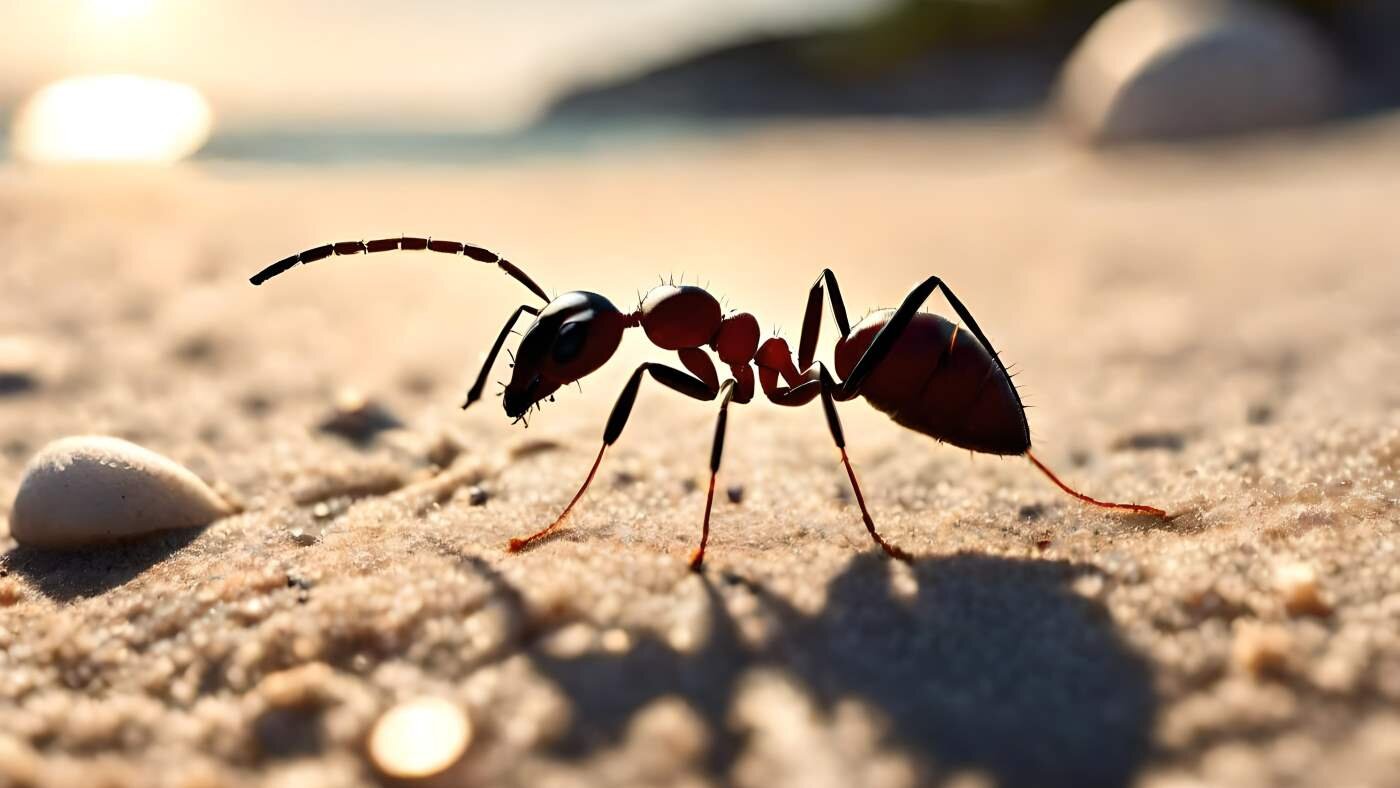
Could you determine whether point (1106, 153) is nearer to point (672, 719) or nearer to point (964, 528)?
point (964, 528)

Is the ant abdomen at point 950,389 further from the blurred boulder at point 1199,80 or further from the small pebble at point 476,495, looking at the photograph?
the blurred boulder at point 1199,80

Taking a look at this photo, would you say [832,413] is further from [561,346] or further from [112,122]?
[112,122]

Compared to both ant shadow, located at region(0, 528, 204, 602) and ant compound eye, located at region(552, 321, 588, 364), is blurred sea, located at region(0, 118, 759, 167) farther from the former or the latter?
ant compound eye, located at region(552, 321, 588, 364)

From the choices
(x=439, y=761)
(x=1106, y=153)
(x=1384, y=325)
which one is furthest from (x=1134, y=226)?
(x=439, y=761)

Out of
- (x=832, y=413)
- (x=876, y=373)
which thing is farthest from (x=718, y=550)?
(x=876, y=373)

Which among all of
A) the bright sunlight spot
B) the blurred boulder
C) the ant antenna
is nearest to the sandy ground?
the ant antenna
